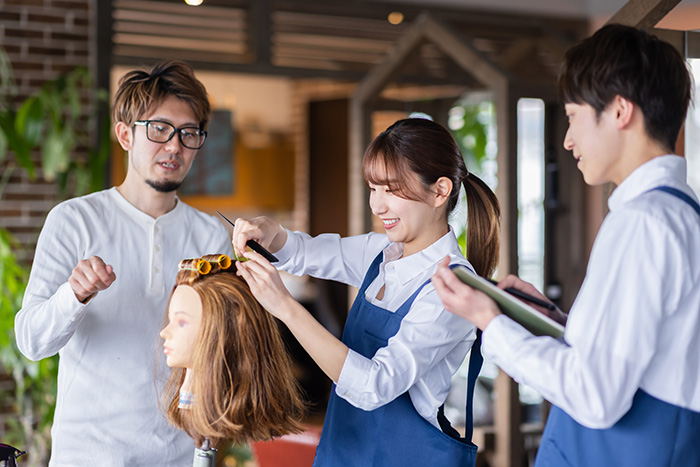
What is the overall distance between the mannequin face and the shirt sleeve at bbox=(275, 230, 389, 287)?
35cm

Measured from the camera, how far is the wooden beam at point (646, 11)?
1703 millimetres

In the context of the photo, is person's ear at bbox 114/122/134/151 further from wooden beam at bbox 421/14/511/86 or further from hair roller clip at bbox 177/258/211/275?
wooden beam at bbox 421/14/511/86

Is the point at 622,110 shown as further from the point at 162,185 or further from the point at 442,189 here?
the point at 162,185

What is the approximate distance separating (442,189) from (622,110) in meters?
0.47

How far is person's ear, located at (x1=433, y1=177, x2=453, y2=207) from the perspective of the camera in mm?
1538

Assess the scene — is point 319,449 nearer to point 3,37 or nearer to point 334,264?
point 334,264

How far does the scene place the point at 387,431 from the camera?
1518 mm

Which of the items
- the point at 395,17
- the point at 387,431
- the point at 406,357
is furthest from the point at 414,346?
the point at 395,17

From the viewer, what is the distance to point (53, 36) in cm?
390

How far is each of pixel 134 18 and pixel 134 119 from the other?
273cm

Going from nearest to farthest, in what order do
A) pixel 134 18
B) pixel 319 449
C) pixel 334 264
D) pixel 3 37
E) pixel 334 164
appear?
pixel 319 449, pixel 334 264, pixel 3 37, pixel 134 18, pixel 334 164

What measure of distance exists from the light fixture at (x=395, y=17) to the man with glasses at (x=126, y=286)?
312cm

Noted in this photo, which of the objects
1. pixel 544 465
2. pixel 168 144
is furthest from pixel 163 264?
pixel 544 465

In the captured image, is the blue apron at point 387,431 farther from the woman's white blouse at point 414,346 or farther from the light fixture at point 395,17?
the light fixture at point 395,17
